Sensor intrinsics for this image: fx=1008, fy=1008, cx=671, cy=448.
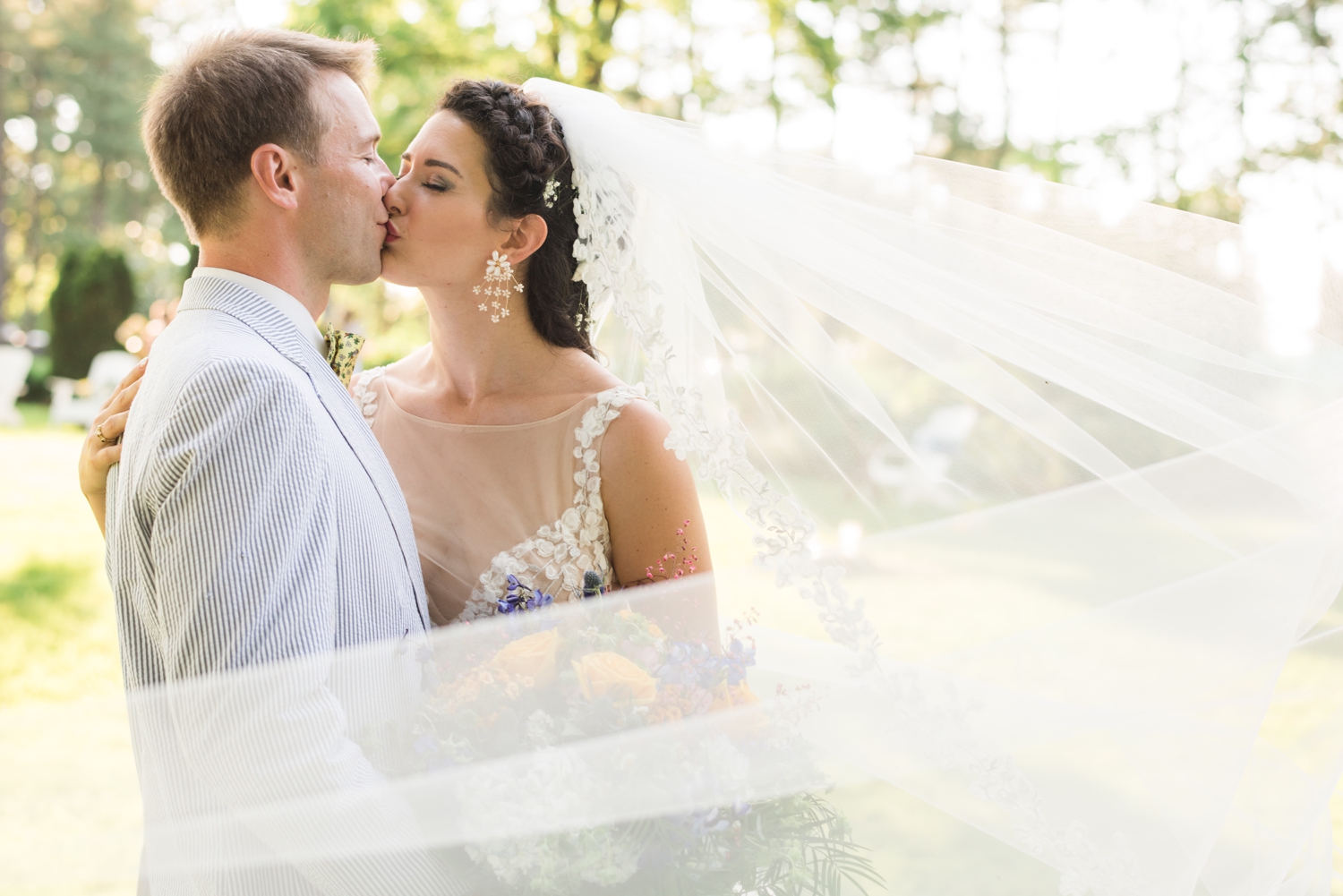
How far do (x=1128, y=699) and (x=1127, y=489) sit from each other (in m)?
0.43

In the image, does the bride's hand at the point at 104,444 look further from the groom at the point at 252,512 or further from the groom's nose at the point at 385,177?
the groom's nose at the point at 385,177

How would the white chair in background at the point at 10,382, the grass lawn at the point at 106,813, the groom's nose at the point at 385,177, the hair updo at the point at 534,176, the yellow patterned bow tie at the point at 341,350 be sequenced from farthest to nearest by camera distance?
the white chair in background at the point at 10,382
the hair updo at the point at 534,176
the groom's nose at the point at 385,177
the yellow patterned bow tie at the point at 341,350
the grass lawn at the point at 106,813

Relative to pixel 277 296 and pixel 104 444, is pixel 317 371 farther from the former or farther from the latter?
pixel 104 444

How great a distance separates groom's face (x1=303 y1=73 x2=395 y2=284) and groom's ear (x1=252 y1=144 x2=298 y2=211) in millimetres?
48

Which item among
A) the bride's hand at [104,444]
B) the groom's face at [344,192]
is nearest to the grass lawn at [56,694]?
the bride's hand at [104,444]

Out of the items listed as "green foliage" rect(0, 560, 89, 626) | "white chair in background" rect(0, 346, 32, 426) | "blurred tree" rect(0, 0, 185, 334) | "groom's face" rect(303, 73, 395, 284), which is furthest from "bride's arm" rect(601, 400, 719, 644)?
"blurred tree" rect(0, 0, 185, 334)

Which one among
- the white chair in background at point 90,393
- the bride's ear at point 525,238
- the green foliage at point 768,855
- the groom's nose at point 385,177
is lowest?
the white chair in background at point 90,393

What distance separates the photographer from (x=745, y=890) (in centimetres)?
179

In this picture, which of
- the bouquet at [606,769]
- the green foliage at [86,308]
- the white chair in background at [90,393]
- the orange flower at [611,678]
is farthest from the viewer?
the green foliage at [86,308]

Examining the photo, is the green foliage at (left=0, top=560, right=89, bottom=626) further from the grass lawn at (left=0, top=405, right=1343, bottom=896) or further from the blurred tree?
the blurred tree

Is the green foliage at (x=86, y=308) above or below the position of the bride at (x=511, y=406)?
below

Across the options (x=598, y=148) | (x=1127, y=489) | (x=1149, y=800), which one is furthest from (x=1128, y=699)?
(x=598, y=148)

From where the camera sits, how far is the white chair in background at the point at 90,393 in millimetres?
16984

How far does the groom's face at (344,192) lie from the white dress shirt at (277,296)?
0.15m
